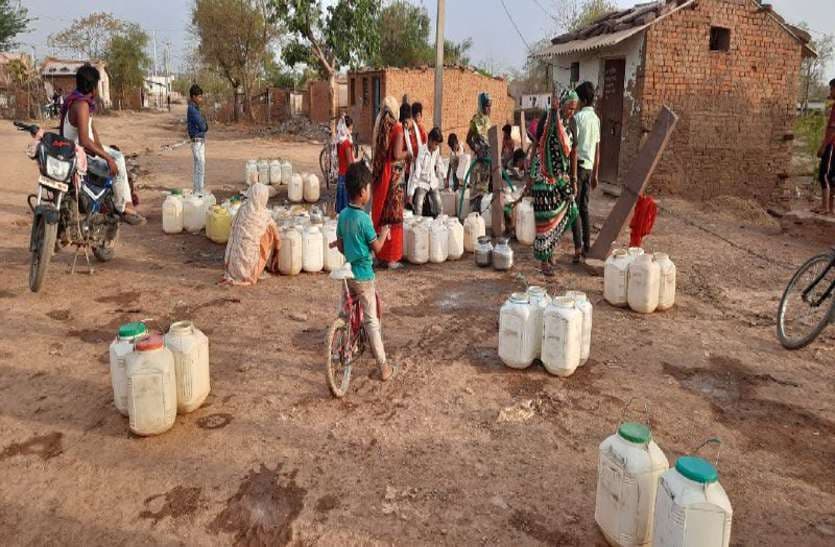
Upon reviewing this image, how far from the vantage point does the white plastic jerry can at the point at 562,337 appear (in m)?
3.86

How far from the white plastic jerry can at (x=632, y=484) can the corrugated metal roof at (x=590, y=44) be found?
30.3ft

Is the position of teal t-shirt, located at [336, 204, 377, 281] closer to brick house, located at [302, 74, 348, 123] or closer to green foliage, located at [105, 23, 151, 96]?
brick house, located at [302, 74, 348, 123]

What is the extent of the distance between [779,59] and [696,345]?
8.57 meters

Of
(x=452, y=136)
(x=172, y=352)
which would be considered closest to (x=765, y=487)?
(x=172, y=352)

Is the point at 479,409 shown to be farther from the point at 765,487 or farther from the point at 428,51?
the point at 428,51

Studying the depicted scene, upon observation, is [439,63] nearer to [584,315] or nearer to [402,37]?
[584,315]

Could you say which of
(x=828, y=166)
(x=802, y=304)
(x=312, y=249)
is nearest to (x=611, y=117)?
(x=828, y=166)

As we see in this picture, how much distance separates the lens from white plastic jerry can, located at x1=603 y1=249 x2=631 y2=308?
521 centimetres

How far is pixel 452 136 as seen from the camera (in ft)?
32.4

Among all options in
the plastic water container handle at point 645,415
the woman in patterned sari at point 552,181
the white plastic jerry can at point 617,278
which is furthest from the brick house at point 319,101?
the plastic water container handle at point 645,415

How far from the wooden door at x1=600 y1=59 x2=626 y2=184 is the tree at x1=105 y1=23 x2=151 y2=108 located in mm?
37632

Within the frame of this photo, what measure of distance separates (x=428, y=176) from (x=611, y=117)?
5816 mm

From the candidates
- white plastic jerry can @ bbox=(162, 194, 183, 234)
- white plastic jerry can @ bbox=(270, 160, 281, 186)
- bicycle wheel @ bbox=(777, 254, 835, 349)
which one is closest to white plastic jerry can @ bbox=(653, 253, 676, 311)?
bicycle wheel @ bbox=(777, 254, 835, 349)

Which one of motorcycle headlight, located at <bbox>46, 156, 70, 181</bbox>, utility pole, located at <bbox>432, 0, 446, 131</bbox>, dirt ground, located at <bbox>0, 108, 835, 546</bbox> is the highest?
utility pole, located at <bbox>432, 0, 446, 131</bbox>
